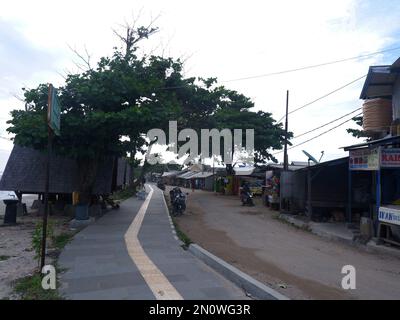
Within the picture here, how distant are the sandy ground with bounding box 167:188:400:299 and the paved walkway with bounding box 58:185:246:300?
1067mm

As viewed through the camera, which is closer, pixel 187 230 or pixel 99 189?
pixel 187 230

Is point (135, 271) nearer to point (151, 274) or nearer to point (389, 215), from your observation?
point (151, 274)

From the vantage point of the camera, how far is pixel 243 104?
37.2m

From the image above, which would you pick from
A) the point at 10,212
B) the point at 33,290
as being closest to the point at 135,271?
the point at 33,290

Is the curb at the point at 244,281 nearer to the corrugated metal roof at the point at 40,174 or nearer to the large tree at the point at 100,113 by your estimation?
the large tree at the point at 100,113

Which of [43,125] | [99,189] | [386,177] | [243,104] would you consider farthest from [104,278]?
[243,104]

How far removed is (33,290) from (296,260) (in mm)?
5859

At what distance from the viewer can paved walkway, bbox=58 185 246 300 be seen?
6062mm

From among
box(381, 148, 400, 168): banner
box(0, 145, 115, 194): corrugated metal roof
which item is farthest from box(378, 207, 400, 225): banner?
box(0, 145, 115, 194): corrugated metal roof

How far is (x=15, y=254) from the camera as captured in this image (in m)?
9.91

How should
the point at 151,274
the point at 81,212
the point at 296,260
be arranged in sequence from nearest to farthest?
1. the point at 151,274
2. the point at 296,260
3. the point at 81,212

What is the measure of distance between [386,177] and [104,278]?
10456 mm

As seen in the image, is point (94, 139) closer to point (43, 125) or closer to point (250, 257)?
point (43, 125)

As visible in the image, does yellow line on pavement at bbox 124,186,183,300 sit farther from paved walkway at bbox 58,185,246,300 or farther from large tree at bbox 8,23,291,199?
large tree at bbox 8,23,291,199
